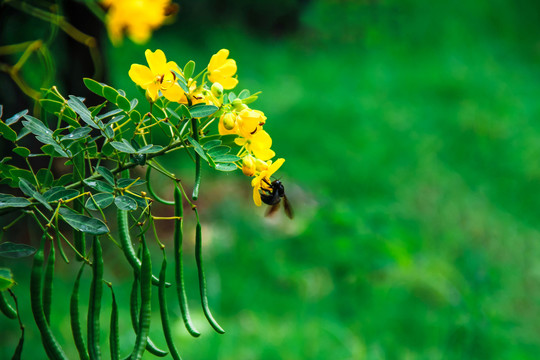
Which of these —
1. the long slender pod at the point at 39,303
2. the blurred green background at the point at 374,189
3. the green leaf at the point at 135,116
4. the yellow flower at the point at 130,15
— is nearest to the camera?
the long slender pod at the point at 39,303

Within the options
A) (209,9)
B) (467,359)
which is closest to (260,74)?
(209,9)

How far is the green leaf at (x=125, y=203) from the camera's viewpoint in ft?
1.86

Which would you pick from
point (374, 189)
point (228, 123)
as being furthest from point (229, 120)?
point (374, 189)

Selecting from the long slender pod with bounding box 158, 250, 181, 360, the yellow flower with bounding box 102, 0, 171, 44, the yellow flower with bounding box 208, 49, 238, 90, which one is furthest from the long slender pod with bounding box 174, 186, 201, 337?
the yellow flower with bounding box 102, 0, 171, 44

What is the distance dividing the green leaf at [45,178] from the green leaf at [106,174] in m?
0.07

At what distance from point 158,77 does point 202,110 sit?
6 centimetres

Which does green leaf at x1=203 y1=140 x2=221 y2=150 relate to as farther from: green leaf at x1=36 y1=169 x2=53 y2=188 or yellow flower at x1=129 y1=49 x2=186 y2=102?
green leaf at x1=36 y1=169 x2=53 y2=188

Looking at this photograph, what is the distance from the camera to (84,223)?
1.85 feet

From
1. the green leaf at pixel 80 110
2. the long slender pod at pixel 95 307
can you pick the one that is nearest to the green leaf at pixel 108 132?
the green leaf at pixel 80 110

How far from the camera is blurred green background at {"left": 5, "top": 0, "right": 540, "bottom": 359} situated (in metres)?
1.74

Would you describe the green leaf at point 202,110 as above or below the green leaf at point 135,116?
below

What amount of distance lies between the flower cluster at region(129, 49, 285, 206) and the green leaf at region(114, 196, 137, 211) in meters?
0.10

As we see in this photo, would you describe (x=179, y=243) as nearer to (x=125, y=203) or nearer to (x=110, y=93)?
(x=125, y=203)

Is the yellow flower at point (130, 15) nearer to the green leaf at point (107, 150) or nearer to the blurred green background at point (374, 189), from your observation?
the blurred green background at point (374, 189)
